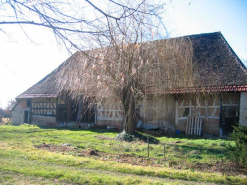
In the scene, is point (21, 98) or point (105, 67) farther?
point (21, 98)

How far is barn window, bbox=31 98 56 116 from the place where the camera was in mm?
21219

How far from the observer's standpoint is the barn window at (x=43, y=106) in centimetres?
2122

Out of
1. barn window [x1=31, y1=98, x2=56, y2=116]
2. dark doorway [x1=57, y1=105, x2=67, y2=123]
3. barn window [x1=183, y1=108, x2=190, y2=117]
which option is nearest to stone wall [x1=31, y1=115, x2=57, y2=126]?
barn window [x1=31, y1=98, x2=56, y2=116]

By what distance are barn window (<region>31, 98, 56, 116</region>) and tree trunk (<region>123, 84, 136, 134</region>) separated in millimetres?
10920

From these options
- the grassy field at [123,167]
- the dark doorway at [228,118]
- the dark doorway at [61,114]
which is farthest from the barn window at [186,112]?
the dark doorway at [61,114]

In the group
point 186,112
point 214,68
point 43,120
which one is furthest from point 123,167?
point 43,120

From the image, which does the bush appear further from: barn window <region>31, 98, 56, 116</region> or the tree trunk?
barn window <region>31, 98, 56, 116</region>

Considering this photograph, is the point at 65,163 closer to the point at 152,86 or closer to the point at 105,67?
the point at 105,67

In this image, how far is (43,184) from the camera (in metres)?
5.16

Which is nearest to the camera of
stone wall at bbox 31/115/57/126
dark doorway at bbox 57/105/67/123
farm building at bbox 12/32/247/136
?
farm building at bbox 12/32/247/136

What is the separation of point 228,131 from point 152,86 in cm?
567

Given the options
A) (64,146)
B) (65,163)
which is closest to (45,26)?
(65,163)

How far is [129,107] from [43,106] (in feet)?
43.4

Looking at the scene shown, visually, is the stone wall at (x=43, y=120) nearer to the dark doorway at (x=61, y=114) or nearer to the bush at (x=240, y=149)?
the dark doorway at (x=61, y=114)
